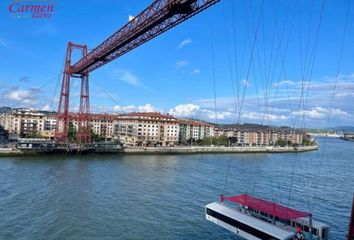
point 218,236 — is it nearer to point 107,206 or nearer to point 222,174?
point 107,206

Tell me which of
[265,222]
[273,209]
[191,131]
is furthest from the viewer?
[191,131]

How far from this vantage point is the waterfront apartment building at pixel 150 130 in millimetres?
42622

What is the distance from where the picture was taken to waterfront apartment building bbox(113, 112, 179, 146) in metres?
42.6

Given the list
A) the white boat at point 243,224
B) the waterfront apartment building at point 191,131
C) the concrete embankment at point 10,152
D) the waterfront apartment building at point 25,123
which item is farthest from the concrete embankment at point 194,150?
the white boat at point 243,224

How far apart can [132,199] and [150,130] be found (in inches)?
1225

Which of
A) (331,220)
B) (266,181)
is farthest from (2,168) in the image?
(331,220)

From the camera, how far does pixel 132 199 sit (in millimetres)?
12023

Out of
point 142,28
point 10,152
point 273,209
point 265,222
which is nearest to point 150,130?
point 10,152

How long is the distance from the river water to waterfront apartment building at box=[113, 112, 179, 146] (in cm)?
2214

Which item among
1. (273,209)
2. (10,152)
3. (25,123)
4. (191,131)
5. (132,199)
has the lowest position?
(132,199)

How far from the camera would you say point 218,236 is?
839cm

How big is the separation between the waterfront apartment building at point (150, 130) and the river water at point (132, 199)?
72.7 feet

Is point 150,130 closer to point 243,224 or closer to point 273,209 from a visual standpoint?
point 273,209

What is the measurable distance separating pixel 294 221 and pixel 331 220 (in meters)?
3.28
